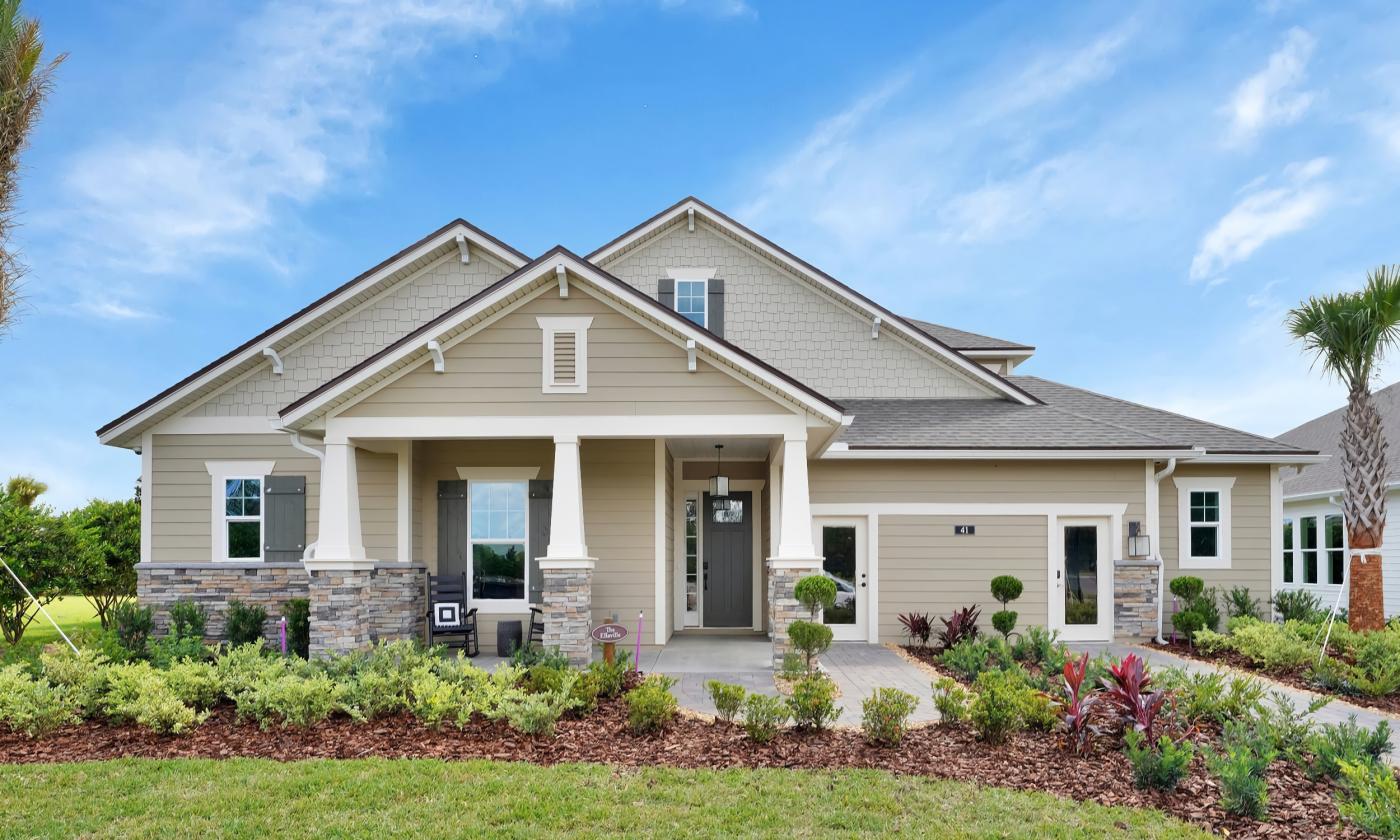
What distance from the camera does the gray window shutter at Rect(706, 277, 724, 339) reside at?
A: 1631 centimetres

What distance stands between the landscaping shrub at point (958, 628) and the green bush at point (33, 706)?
33.8 feet

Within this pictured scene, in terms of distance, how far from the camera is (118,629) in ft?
41.0

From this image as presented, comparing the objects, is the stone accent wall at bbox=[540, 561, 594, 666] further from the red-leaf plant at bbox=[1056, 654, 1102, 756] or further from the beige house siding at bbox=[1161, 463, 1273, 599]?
the beige house siding at bbox=[1161, 463, 1273, 599]

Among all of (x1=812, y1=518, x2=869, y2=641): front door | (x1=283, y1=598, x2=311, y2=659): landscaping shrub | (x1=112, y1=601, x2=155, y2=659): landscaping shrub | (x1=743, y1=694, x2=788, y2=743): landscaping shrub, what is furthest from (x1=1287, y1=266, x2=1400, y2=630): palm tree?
(x1=112, y1=601, x2=155, y2=659): landscaping shrub

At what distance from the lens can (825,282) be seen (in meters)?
16.1

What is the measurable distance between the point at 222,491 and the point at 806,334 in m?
9.85

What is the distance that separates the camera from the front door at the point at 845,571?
14.1 meters

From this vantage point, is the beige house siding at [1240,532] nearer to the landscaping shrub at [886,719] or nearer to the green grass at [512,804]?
the landscaping shrub at [886,719]

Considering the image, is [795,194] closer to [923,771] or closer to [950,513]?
[950,513]

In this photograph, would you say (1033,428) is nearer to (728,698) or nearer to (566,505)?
(566,505)

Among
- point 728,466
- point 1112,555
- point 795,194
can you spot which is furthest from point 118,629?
point 1112,555

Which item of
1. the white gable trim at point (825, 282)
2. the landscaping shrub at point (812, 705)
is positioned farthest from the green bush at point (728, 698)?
the white gable trim at point (825, 282)

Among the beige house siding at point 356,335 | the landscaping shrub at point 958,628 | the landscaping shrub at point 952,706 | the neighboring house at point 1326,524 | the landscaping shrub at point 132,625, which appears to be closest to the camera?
the landscaping shrub at point 952,706

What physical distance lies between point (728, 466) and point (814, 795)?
959 cm
